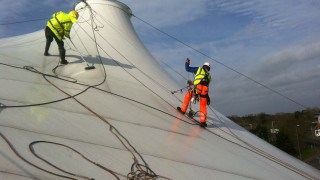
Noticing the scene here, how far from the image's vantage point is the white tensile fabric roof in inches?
105

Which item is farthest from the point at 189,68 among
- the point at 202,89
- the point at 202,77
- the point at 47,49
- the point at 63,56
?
the point at 47,49

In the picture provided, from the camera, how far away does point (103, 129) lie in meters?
3.55

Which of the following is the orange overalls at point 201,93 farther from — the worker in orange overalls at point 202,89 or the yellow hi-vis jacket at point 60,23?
the yellow hi-vis jacket at point 60,23

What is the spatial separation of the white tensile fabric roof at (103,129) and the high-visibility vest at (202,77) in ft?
2.00

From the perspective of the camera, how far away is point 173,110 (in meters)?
5.34

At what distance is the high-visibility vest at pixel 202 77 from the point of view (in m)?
5.14

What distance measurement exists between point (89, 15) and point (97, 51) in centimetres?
170

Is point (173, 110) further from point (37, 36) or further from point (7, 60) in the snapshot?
point (37, 36)

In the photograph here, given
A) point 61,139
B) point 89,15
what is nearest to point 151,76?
point 89,15

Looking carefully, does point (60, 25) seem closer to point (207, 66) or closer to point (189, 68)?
point (189, 68)

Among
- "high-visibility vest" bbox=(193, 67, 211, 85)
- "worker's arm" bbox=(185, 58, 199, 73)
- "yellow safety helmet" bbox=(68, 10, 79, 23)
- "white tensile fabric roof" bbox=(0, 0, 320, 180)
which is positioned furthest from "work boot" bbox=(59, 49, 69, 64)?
"high-visibility vest" bbox=(193, 67, 211, 85)

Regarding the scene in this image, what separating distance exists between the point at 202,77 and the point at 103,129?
2.12m

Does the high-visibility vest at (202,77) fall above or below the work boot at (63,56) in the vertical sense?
below

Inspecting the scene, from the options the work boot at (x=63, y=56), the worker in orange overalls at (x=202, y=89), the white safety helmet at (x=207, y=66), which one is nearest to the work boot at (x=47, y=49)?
the work boot at (x=63, y=56)
